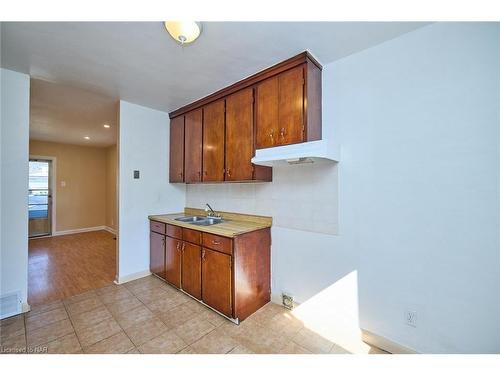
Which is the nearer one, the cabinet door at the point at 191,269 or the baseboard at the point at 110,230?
the cabinet door at the point at 191,269

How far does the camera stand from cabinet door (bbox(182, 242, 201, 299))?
2.22m

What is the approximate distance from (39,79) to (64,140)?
12.0 feet

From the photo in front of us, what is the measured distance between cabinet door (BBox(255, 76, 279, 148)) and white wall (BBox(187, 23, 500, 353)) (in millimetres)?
492

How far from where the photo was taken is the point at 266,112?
81.0 inches

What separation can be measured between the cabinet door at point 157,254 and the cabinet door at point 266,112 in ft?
6.02

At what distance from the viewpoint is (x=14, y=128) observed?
204cm

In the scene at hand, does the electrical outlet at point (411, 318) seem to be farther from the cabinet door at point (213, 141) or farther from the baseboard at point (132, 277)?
the baseboard at point (132, 277)

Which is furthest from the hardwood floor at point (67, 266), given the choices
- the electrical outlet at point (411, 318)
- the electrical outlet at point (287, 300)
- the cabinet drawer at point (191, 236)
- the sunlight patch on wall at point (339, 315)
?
the electrical outlet at point (411, 318)

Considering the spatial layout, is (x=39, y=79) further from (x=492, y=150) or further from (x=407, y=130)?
(x=492, y=150)

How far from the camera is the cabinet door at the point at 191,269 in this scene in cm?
222

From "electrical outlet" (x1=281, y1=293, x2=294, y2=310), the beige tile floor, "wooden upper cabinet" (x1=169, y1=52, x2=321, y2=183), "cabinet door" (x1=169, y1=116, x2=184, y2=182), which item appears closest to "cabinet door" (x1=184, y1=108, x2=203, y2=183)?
"wooden upper cabinet" (x1=169, y1=52, x2=321, y2=183)

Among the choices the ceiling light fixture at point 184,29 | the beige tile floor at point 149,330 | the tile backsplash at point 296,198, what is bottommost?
the beige tile floor at point 149,330

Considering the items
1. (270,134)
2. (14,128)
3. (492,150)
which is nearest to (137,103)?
(14,128)

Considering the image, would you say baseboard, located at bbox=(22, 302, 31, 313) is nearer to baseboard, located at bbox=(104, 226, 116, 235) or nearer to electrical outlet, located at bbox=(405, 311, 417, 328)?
electrical outlet, located at bbox=(405, 311, 417, 328)
